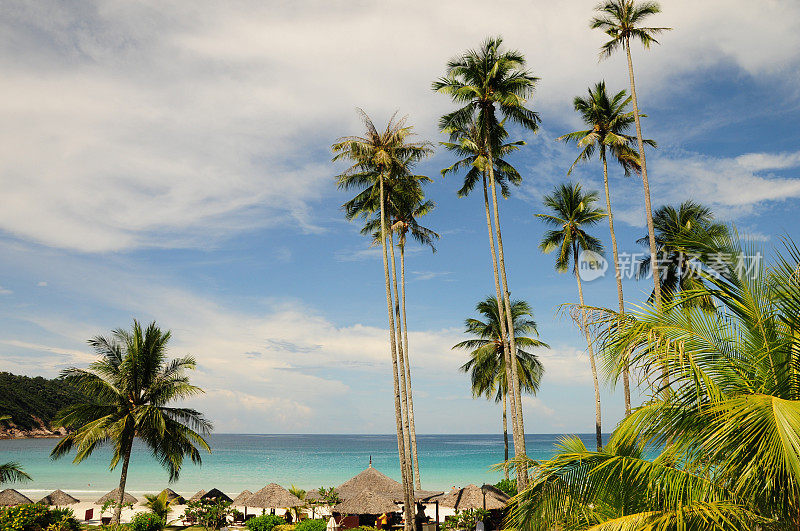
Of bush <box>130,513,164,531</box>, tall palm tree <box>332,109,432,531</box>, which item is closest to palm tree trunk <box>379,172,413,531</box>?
tall palm tree <box>332,109,432,531</box>

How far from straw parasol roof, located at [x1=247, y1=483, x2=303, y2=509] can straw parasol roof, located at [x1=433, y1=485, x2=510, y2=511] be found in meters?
7.82

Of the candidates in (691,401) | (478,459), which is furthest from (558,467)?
→ (478,459)

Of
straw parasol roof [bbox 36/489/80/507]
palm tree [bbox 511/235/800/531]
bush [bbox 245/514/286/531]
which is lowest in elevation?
straw parasol roof [bbox 36/489/80/507]

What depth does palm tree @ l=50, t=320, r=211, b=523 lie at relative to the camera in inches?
856

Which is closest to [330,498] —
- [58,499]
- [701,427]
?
[58,499]

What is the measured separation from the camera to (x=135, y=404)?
22.6 m

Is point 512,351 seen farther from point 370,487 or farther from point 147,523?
point 147,523

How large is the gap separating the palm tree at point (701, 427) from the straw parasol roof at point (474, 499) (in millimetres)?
18602

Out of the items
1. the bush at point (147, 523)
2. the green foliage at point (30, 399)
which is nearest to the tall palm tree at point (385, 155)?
the bush at point (147, 523)

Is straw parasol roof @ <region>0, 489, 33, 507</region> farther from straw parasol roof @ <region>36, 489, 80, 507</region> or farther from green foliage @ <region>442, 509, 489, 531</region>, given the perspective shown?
green foliage @ <region>442, 509, 489, 531</region>

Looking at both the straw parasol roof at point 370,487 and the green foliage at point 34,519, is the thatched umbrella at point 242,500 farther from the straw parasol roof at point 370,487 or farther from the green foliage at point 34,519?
the green foliage at point 34,519

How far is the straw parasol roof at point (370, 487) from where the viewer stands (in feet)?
85.1

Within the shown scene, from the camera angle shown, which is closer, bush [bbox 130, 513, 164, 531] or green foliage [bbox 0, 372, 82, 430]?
bush [bbox 130, 513, 164, 531]

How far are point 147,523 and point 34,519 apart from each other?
536 cm
